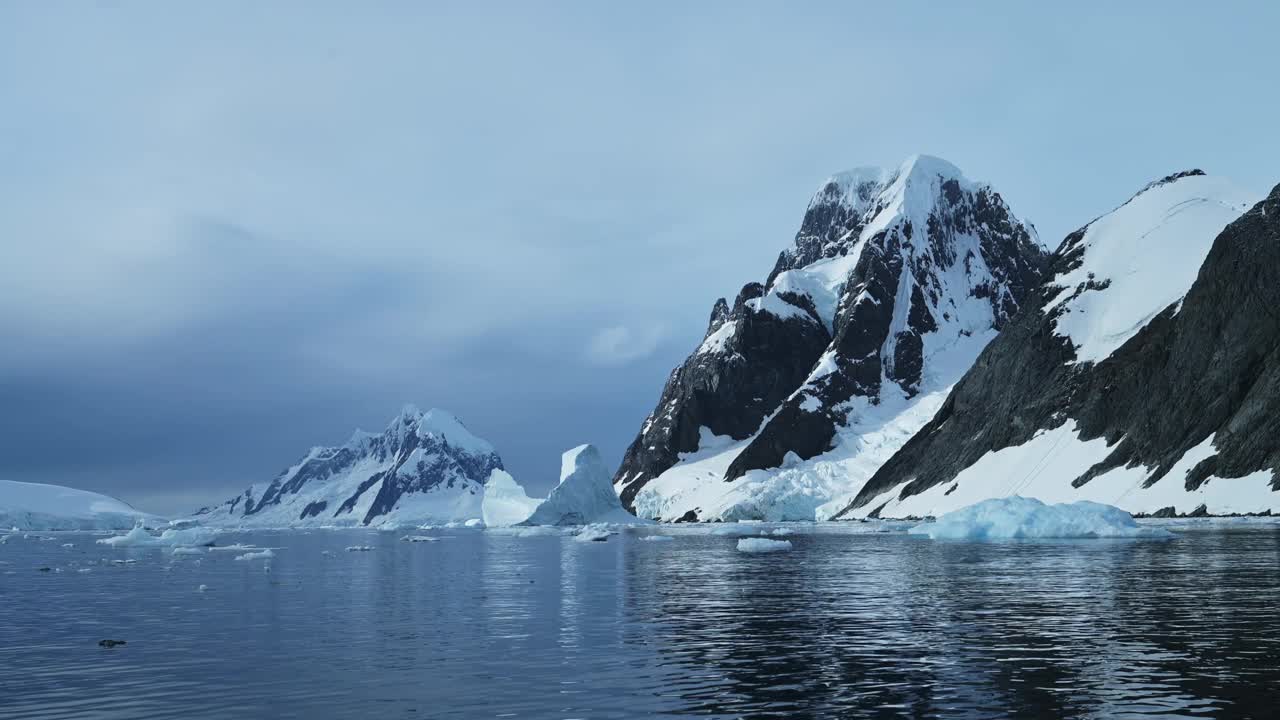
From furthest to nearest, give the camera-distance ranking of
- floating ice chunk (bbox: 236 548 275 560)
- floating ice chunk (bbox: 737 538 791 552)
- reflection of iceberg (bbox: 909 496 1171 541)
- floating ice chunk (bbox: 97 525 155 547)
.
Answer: floating ice chunk (bbox: 97 525 155 547), floating ice chunk (bbox: 236 548 275 560), floating ice chunk (bbox: 737 538 791 552), reflection of iceberg (bbox: 909 496 1171 541)


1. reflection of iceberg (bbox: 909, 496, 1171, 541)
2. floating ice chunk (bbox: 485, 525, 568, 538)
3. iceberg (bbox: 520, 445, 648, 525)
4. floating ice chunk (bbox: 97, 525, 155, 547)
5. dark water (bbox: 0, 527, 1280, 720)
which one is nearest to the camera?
dark water (bbox: 0, 527, 1280, 720)

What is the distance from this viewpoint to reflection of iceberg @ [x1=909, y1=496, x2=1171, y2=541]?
3575 inches

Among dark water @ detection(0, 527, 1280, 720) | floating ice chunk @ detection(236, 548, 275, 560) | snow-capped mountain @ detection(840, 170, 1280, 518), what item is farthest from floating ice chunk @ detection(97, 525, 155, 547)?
snow-capped mountain @ detection(840, 170, 1280, 518)

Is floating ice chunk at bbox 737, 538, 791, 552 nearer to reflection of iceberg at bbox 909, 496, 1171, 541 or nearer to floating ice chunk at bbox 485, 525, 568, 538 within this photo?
reflection of iceberg at bbox 909, 496, 1171, 541

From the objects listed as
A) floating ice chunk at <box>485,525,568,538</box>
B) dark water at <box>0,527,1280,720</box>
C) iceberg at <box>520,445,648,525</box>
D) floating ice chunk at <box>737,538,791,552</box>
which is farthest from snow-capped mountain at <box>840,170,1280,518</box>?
dark water at <box>0,527,1280,720</box>

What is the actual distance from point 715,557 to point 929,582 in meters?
34.4

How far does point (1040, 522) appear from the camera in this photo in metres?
94.2

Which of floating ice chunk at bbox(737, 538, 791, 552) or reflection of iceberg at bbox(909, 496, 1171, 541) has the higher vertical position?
reflection of iceberg at bbox(909, 496, 1171, 541)

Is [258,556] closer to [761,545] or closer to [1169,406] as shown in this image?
Result: [761,545]

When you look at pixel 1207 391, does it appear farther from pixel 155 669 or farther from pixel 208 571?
pixel 155 669

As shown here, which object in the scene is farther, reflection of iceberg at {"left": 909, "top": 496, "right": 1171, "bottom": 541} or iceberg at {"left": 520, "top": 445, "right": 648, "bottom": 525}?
iceberg at {"left": 520, "top": 445, "right": 648, "bottom": 525}

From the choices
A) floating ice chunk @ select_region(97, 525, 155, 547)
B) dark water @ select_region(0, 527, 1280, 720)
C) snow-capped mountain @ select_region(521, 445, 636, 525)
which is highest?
snow-capped mountain @ select_region(521, 445, 636, 525)

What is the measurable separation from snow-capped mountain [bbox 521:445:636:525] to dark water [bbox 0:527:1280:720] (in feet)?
409

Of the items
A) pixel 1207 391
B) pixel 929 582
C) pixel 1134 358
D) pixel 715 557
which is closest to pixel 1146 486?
pixel 1207 391
